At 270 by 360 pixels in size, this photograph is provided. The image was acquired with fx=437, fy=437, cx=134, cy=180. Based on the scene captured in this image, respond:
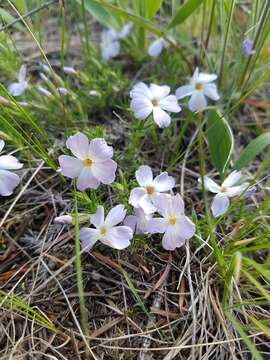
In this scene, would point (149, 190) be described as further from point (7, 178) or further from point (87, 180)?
point (7, 178)

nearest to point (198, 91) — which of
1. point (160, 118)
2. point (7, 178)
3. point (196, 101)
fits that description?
point (196, 101)

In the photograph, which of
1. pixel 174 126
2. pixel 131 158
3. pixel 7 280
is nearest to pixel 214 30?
pixel 174 126

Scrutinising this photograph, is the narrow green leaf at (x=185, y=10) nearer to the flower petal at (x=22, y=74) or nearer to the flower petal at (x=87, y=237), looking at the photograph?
the flower petal at (x=22, y=74)

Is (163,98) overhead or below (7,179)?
overhead

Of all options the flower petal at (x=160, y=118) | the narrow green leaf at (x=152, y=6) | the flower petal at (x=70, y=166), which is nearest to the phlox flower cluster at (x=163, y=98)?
the flower petal at (x=160, y=118)

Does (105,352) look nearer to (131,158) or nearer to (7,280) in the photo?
(7,280)

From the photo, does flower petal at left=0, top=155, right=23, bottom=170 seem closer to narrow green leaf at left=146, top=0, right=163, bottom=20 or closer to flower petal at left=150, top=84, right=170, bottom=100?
flower petal at left=150, top=84, right=170, bottom=100
